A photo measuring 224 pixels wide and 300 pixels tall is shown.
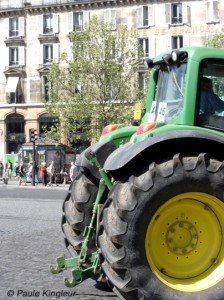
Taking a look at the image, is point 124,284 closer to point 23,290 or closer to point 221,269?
point 221,269

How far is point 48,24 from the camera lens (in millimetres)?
54656

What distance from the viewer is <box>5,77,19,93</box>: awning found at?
53847 mm

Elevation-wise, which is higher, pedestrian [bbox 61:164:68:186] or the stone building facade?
the stone building facade

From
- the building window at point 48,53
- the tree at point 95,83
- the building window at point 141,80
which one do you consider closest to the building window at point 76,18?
the building window at point 48,53

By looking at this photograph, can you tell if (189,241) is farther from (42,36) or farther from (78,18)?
(42,36)

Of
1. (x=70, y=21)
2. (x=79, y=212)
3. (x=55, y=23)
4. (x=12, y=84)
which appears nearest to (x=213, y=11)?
(x=70, y=21)

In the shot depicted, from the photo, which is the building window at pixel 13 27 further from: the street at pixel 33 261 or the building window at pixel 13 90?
the street at pixel 33 261

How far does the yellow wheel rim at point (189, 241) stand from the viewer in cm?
465

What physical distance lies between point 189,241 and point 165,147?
802 millimetres

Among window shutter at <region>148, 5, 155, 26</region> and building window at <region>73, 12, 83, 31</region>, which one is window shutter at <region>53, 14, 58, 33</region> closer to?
building window at <region>73, 12, 83, 31</region>

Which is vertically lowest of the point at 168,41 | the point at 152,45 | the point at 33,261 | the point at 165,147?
the point at 33,261

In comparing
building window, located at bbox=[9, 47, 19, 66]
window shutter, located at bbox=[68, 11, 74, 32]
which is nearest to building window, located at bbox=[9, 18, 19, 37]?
building window, located at bbox=[9, 47, 19, 66]

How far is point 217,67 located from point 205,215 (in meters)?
1.38

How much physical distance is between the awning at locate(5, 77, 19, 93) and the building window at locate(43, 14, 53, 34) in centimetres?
529
